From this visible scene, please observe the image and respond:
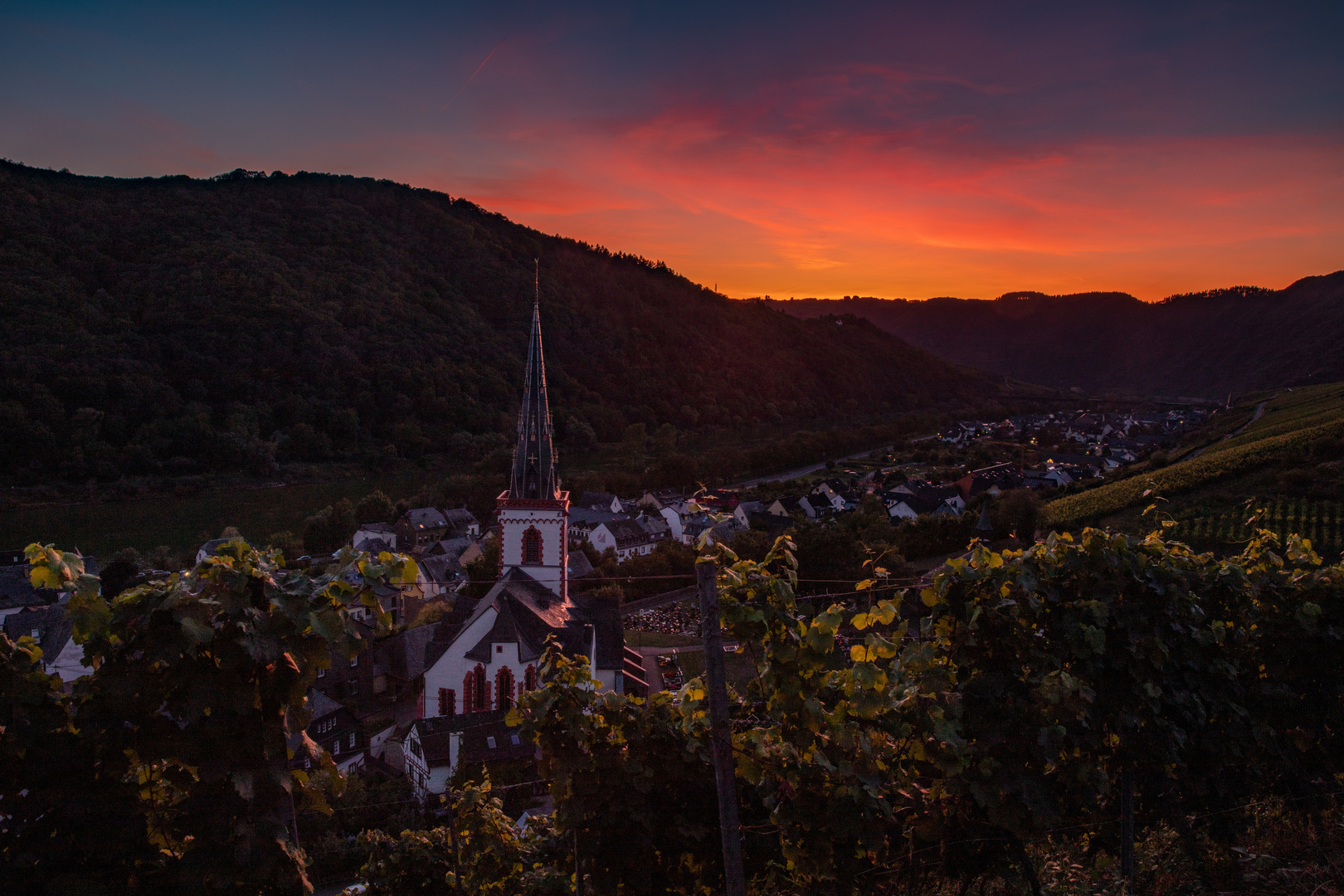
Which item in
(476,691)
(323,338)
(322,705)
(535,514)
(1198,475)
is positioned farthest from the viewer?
(323,338)

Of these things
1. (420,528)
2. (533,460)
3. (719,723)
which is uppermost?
(533,460)

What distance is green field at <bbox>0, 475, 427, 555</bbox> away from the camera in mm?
44094

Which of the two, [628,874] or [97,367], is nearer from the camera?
[628,874]

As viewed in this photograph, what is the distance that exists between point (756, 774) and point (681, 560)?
3232 centimetres

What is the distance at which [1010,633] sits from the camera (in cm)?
534

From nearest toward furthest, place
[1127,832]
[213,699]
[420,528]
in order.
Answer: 1. [213,699]
2. [1127,832]
3. [420,528]

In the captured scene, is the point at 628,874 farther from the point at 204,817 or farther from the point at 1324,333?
the point at 1324,333

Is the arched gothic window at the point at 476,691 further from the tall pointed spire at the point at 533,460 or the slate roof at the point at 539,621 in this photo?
the tall pointed spire at the point at 533,460

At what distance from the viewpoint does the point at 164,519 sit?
4975 centimetres

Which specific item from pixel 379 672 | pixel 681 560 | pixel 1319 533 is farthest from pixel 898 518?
pixel 379 672

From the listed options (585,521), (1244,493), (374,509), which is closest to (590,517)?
(585,521)

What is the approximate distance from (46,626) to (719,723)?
3389 centimetres

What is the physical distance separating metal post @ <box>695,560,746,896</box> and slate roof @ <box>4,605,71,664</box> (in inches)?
1124

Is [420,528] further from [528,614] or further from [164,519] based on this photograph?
[528,614]
